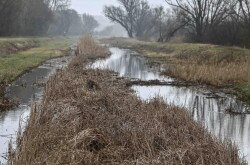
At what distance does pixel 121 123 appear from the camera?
1068 centimetres

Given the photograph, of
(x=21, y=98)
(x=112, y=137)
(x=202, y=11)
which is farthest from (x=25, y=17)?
(x=112, y=137)

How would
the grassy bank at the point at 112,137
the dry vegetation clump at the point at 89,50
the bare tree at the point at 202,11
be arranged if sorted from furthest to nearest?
the bare tree at the point at 202,11, the dry vegetation clump at the point at 89,50, the grassy bank at the point at 112,137

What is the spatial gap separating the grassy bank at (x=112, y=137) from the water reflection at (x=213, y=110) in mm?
1397

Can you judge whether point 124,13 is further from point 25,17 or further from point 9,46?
point 9,46

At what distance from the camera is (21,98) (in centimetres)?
1709

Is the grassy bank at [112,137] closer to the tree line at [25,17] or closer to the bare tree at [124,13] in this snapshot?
the tree line at [25,17]

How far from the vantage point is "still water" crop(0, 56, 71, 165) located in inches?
444

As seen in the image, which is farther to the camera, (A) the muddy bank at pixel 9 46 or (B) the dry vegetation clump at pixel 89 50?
(B) the dry vegetation clump at pixel 89 50

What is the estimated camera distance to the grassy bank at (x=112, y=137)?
26.6ft

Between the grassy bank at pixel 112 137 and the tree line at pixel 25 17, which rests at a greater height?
the tree line at pixel 25 17

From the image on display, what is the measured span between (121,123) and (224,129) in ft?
13.1

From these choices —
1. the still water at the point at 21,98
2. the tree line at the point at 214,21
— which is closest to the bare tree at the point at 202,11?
the tree line at the point at 214,21

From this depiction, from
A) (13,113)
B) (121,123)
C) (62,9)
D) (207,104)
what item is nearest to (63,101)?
(13,113)

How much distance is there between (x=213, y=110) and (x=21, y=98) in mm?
7027
